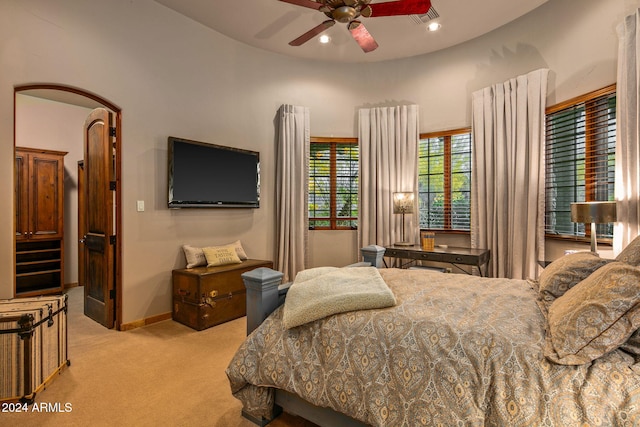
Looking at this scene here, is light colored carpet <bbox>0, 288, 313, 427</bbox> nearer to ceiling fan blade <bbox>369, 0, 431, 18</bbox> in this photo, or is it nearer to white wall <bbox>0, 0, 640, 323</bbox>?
white wall <bbox>0, 0, 640, 323</bbox>

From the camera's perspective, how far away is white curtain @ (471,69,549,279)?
341 cm

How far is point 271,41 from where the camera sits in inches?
163

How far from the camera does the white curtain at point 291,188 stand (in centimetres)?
447

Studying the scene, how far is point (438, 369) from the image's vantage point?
1.24 m

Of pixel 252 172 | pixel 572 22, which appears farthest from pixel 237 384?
pixel 572 22

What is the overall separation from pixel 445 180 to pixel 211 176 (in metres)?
3.03

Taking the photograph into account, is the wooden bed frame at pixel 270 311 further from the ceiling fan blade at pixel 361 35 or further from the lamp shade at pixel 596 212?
the lamp shade at pixel 596 212

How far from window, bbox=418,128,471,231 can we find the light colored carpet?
2.91 metres

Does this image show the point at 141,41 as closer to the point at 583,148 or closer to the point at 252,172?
the point at 252,172

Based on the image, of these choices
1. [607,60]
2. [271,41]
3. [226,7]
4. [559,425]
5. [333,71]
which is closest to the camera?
[559,425]

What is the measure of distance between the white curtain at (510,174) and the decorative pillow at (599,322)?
8.09ft

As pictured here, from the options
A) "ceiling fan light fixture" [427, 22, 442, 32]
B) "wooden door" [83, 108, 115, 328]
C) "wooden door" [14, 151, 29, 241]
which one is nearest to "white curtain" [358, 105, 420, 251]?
"ceiling fan light fixture" [427, 22, 442, 32]

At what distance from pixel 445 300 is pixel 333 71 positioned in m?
4.01

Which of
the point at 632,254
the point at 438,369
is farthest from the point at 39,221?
the point at 632,254
